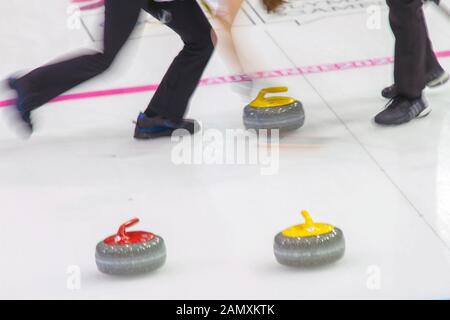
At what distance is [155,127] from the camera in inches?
155

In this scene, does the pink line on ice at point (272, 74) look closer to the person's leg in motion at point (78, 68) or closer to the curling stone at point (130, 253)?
the person's leg in motion at point (78, 68)

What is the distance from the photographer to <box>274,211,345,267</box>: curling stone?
2.80m

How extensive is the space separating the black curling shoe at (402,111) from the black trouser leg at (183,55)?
0.68 metres

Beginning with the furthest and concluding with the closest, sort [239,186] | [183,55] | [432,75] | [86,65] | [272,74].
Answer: [272,74]
[432,75]
[183,55]
[86,65]
[239,186]

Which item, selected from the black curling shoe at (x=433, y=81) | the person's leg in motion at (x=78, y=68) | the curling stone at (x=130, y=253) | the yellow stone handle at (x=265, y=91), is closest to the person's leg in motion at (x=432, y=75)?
the black curling shoe at (x=433, y=81)

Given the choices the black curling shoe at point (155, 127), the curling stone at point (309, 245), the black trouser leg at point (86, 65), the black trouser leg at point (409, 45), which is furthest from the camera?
the black curling shoe at point (155, 127)

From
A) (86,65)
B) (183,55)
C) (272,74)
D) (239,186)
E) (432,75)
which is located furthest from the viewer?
(272,74)

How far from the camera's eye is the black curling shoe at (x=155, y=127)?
3.94 meters

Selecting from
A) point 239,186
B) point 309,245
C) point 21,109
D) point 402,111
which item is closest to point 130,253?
point 309,245

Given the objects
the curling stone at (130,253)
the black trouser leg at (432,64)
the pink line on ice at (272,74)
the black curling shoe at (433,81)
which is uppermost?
the curling stone at (130,253)

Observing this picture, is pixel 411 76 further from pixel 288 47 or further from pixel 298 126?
pixel 288 47

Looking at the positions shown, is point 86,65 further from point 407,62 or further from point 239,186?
point 407,62

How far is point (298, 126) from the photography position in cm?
389

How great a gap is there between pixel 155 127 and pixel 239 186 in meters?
0.61
